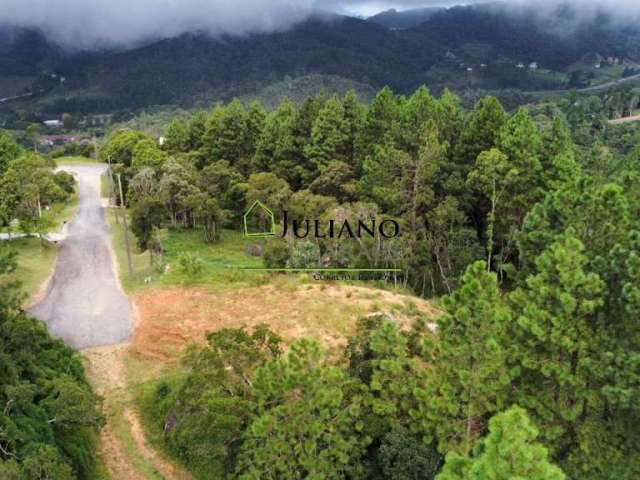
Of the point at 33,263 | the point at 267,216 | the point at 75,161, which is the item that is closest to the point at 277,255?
the point at 267,216

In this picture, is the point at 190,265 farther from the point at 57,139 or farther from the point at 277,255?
the point at 57,139

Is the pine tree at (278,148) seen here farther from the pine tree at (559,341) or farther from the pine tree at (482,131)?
the pine tree at (559,341)

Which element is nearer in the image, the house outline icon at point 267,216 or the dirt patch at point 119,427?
the dirt patch at point 119,427

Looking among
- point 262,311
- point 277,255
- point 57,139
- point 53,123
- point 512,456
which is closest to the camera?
point 512,456

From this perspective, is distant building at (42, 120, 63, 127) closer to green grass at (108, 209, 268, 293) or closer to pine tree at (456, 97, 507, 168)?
green grass at (108, 209, 268, 293)

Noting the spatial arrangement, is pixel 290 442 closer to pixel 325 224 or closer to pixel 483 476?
pixel 483 476

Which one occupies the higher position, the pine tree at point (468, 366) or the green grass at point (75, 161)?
the green grass at point (75, 161)

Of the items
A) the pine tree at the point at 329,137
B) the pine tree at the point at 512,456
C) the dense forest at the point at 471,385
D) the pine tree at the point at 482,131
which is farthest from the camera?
the pine tree at the point at 329,137

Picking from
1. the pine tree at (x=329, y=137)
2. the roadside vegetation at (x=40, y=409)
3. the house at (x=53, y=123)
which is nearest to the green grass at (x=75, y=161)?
the pine tree at (x=329, y=137)
